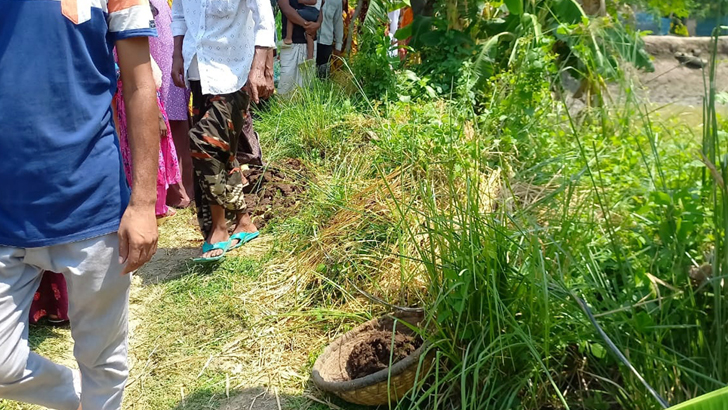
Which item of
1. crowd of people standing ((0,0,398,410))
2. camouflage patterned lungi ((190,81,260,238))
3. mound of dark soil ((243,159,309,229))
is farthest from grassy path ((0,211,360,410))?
crowd of people standing ((0,0,398,410))

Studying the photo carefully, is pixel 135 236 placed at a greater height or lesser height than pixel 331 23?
greater

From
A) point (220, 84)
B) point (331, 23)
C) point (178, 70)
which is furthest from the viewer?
point (331, 23)

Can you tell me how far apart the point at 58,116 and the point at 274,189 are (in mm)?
3025

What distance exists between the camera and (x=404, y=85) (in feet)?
19.3

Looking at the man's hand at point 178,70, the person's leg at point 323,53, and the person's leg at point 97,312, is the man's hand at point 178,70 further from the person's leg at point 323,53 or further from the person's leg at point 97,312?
the person's leg at point 323,53

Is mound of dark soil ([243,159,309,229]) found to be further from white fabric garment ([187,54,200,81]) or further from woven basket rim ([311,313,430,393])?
woven basket rim ([311,313,430,393])

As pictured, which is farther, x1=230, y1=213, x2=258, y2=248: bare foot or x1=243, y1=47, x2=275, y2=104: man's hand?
x1=230, y1=213, x2=258, y2=248: bare foot

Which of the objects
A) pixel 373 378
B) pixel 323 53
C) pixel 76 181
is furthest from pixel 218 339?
pixel 323 53

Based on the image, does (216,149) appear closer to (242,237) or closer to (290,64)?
(242,237)

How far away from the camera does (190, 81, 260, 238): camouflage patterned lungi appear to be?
3.98m

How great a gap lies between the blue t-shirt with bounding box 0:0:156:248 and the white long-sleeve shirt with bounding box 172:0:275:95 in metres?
1.86

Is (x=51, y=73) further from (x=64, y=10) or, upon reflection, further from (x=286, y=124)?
(x=286, y=124)

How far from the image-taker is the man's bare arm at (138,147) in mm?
2104

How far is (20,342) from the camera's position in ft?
6.95
